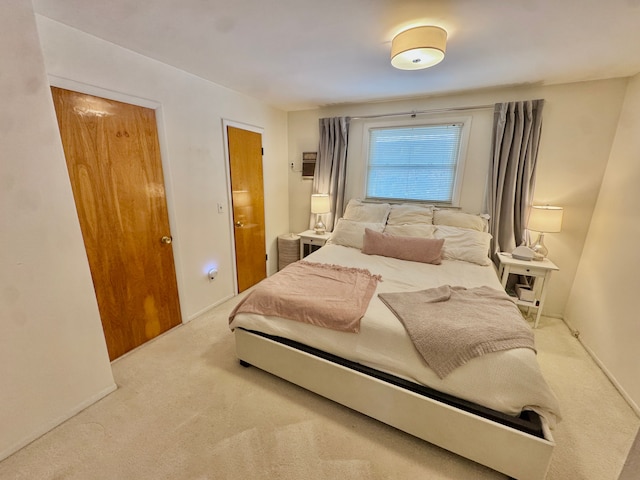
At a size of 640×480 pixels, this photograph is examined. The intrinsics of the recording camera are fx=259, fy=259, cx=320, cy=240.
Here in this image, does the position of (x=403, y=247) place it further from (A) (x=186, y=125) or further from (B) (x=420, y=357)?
(A) (x=186, y=125)

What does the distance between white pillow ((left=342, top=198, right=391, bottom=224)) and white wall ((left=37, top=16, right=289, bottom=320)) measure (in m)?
1.23

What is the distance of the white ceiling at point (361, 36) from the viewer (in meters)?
1.37

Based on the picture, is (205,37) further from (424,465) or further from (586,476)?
(586,476)

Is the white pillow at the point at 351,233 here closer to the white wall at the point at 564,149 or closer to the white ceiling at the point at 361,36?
the white wall at the point at 564,149

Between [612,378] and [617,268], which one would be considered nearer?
[612,378]

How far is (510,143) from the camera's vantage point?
→ 2.62 m

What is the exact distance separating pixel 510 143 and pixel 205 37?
9.35ft

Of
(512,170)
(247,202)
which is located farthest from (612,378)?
(247,202)

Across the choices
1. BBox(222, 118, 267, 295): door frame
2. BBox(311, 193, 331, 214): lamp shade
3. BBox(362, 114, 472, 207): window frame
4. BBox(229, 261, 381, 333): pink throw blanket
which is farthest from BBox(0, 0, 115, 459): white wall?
BBox(362, 114, 472, 207): window frame

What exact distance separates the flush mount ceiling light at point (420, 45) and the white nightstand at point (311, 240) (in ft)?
6.79

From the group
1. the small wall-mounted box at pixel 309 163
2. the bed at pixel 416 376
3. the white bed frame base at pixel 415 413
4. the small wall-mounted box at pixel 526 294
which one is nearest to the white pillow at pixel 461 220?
the bed at pixel 416 376

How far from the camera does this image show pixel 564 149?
8.22 ft

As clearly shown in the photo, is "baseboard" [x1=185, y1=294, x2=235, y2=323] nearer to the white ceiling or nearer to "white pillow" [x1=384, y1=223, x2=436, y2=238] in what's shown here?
"white pillow" [x1=384, y1=223, x2=436, y2=238]

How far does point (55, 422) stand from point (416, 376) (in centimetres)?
→ 210
